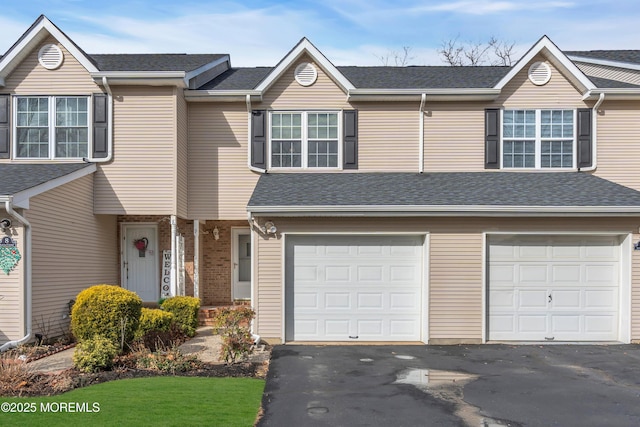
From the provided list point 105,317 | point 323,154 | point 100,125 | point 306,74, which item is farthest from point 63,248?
point 306,74

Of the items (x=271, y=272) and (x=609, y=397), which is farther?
(x=271, y=272)

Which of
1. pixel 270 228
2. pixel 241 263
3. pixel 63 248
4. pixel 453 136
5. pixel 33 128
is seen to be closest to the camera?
pixel 270 228

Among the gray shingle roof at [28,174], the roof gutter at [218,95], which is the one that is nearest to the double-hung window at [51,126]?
the gray shingle roof at [28,174]

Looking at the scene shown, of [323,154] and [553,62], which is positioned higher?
[553,62]

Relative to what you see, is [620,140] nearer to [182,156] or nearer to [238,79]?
[238,79]

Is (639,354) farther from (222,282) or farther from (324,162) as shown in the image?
(222,282)

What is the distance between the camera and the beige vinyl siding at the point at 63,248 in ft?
39.3

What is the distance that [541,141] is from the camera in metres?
15.2

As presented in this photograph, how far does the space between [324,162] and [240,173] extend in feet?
7.51

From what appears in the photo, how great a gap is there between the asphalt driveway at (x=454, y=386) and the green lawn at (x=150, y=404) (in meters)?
0.40

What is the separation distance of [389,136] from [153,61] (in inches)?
272

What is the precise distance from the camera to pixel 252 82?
16.2 meters

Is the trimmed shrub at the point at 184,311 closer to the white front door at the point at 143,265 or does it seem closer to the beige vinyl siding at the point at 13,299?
the beige vinyl siding at the point at 13,299

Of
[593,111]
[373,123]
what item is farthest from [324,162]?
[593,111]
